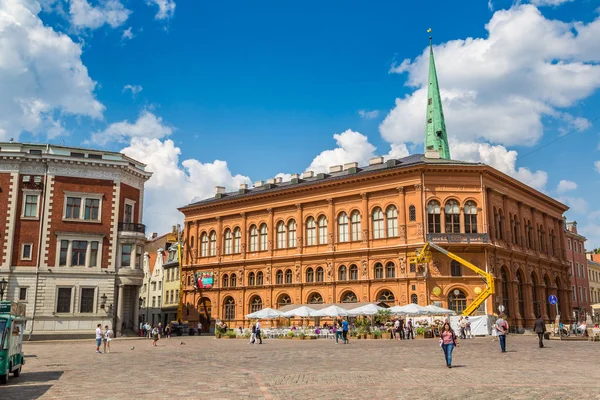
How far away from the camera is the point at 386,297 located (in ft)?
179

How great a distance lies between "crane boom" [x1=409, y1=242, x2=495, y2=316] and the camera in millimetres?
49531

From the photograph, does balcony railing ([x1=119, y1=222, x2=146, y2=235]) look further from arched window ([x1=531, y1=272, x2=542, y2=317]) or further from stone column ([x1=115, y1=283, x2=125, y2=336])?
arched window ([x1=531, y1=272, x2=542, y2=317])

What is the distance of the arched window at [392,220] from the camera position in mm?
55656

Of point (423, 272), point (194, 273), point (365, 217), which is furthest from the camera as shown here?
point (194, 273)

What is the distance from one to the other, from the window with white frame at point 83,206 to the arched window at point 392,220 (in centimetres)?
2666

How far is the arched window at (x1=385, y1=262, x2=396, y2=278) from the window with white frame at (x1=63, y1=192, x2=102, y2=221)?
1047 inches

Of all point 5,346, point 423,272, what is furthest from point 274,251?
point 5,346

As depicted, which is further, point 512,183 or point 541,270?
point 541,270

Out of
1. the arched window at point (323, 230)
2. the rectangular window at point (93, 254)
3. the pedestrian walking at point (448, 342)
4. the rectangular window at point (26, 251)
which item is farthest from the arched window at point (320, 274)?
the pedestrian walking at point (448, 342)

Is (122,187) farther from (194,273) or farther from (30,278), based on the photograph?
(194,273)

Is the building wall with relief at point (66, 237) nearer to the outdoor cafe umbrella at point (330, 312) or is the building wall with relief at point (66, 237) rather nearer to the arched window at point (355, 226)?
the outdoor cafe umbrella at point (330, 312)

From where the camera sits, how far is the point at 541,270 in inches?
2530

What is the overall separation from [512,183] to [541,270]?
11469 mm

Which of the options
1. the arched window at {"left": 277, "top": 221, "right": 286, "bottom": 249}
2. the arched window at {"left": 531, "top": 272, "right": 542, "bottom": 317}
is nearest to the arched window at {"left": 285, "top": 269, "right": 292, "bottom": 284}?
the arched window at {"left": 277, "top": 221, "right": 286, "bottom": 249}
